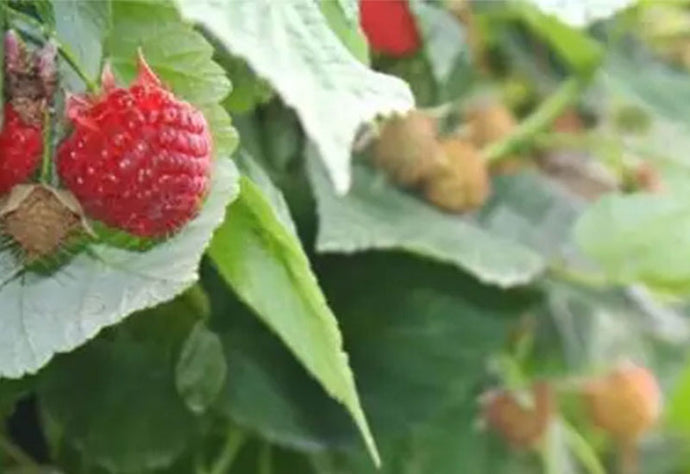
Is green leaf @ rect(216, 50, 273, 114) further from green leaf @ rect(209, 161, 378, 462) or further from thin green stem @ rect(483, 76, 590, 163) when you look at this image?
thin green stem @ rect(483, 76, 590, 163)

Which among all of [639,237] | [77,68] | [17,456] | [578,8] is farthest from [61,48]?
[639,237]

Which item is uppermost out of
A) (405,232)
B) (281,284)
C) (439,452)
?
(281,284)

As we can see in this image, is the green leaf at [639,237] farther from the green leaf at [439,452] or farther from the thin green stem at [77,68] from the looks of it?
A: the thin green stem at [77,68]

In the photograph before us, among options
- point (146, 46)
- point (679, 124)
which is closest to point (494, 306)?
point (679, 124)

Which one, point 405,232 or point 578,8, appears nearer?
point 578,8

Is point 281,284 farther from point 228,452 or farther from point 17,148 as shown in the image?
point 228,452

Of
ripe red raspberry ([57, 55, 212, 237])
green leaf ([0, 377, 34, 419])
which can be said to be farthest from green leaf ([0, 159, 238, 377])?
green leaf ([0, 377, 34, 419])

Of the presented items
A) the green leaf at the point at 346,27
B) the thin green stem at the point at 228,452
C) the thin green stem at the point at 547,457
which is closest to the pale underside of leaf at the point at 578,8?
the green leaf at the point at 346,27

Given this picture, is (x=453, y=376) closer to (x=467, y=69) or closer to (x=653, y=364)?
(x=467, y=69)
